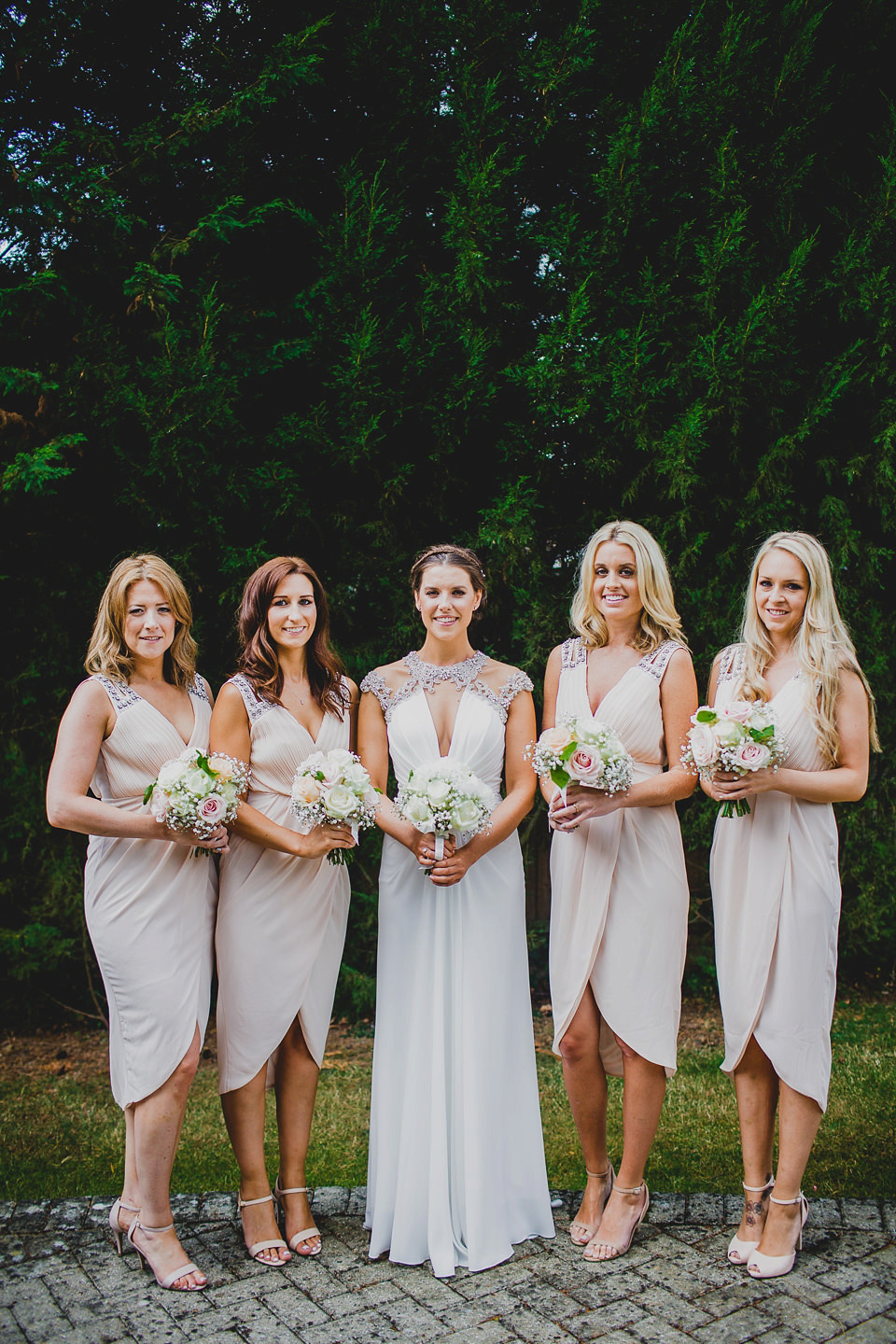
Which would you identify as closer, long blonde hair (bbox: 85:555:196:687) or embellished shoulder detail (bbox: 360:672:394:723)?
long blonde hair (bbox: 85:555:196:687)

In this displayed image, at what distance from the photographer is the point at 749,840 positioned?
3953mm

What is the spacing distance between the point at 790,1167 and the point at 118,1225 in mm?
2695

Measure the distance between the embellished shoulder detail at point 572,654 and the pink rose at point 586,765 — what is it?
2.26ft

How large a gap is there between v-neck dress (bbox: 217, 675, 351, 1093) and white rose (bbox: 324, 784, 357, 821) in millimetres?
393

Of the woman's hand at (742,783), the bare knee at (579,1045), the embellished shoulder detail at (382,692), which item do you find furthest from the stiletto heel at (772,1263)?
the embellished shoulder detail at (382,692)

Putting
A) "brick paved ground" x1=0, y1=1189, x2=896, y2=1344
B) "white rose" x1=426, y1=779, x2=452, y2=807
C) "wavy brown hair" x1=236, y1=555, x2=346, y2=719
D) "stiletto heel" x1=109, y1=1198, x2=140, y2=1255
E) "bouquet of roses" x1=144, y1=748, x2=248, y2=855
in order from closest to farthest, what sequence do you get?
"brick paved ground" x1=0, y1=1189, x2=896, y2=1344, "bouquet of roses" x1=144, y1=748, x2=248, y2=855, "white rose" x1=426, y1=779, x2=452, y2=807, "stiletto heel" x1=109, y1=1198, x2=140, y2=1255, "wavy brown hair" x1=236, y1=555, x2=346, y2=719

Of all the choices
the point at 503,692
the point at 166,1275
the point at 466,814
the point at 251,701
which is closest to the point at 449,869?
the point at 466,814

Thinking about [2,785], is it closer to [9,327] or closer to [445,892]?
[9,327]

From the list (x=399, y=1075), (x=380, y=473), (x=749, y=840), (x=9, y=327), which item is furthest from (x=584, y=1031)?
(x=9, y=327)

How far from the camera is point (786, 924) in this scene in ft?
12.6

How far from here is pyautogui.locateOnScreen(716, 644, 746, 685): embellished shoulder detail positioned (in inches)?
162

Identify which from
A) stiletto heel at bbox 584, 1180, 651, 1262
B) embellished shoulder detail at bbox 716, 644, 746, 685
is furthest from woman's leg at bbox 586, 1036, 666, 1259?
embellished shoulder detail at bbox 716, 644, 746, 685

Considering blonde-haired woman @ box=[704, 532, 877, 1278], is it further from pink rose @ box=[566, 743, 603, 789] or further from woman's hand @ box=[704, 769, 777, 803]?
pink rose @ box=[566, 743, 603, 789]

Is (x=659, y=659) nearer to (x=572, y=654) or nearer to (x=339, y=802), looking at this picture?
(x=572, y=654)
